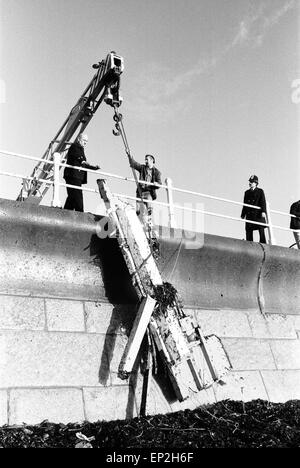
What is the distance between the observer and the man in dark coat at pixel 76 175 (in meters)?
6.17

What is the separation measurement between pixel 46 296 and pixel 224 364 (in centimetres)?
201

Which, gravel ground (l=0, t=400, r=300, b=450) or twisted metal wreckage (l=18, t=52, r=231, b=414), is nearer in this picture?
gravel ground (l=0, t=400, r=300, b=450)

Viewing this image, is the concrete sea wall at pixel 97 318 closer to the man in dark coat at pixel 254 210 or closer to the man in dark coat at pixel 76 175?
the man in dark coat at pixel 76 175

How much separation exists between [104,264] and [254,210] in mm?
3783

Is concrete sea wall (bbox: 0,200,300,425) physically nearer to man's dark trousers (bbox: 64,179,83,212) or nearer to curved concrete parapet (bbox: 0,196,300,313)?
curved concrete parapet (bbox: 0,196,300,313)

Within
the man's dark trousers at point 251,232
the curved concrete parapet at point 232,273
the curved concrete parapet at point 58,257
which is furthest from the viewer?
the man's dark trousers at point 251,232

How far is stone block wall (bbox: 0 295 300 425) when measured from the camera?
4.13 metres

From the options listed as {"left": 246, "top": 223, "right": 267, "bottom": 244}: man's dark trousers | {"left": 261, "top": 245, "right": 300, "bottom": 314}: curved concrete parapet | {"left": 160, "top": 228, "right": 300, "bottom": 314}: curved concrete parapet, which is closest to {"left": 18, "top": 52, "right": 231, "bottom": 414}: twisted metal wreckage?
{"left": 160, "top": 228, "right": 300, "bottom": 314}: curved concrete parapet

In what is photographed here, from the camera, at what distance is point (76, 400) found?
14.1 ft

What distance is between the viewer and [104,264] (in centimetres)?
536

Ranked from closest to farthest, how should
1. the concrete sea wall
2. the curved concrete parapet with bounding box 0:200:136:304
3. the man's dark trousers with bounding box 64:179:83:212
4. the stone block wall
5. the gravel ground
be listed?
the gravel ground → the stone block wall → the concrete sea wall → the curved concrete parapet with bounding box 0:200:136:304 → the man's dark trousers with bounding box 64:179:83:212

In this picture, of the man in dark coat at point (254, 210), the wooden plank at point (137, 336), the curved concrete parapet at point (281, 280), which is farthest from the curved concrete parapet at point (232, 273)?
the wooden plank at point (137, 336)

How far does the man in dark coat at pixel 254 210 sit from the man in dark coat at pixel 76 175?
3.01m

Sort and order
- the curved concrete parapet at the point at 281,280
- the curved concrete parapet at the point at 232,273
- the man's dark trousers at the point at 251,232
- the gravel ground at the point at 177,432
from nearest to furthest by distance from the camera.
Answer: the gravel ground at the point at 177,432 → the curved concrete parapet at the point at 232,273 → the curved concrete parapet at the point at 281,280 → the man's dark trousers at the point at 251,232
